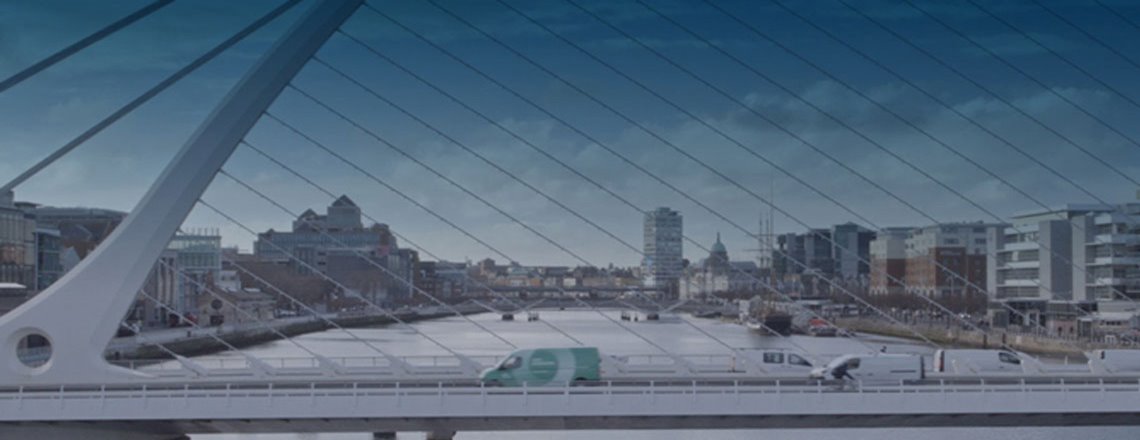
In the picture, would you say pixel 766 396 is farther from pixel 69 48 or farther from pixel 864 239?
pixel 864 239

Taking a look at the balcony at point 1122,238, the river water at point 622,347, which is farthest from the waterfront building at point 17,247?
the balcony at point 1122,238

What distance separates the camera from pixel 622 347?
2500 inches

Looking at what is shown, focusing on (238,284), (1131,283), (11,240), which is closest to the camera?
(11,240)

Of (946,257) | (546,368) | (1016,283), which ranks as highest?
(946,257)

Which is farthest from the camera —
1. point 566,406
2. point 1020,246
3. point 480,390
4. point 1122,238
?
point 1020,246

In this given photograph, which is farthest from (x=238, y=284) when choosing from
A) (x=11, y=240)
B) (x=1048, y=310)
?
(x=1048, y=310)

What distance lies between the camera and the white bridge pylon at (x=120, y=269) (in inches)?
827

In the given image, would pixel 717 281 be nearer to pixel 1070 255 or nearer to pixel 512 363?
pixel 1070 255

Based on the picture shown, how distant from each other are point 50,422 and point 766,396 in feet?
31.1

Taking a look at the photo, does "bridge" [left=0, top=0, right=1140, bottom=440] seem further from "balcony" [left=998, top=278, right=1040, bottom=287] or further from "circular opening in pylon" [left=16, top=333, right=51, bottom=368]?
"balcony" [left=998, top=278, right=1040, bottom=287]

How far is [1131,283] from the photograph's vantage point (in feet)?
221

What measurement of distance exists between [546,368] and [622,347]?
40.3m

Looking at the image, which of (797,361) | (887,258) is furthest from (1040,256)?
(797,361)

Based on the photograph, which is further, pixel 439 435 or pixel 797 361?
pixel 797 361
